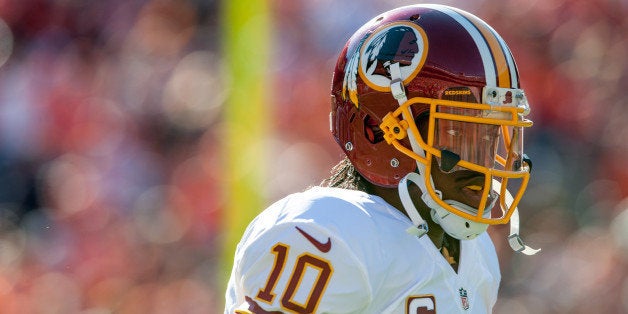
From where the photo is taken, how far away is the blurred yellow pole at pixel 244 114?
131 inches

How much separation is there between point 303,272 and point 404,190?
269 millimetres

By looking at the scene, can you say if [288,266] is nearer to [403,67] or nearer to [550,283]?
Answer: [403,67]

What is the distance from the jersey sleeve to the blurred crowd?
6.25 ft

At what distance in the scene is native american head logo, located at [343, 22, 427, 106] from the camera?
149cm

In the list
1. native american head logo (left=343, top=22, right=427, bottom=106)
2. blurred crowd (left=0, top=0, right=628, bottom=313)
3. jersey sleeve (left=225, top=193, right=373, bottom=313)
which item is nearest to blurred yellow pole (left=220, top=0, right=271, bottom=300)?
blurred crowd (left=0, top=0, right=628, bottom=313)

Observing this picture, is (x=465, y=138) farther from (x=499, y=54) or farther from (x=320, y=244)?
(x=320, y=244)

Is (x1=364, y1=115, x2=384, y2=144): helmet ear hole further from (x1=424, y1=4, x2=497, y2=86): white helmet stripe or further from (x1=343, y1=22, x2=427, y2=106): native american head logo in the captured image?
(x1=424, y1=4, x2=497, y2=86): white helmet stripe

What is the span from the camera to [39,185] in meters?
3.40

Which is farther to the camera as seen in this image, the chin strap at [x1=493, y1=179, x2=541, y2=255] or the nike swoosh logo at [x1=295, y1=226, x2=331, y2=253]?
the chin strap at [x1=493, y1=179, x2=541, y2=255]

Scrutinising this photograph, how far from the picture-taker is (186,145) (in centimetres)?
349

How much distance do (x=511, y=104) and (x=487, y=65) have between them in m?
0.08

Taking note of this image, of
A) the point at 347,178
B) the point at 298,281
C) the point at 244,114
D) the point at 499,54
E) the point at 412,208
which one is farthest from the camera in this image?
the point at 244,114

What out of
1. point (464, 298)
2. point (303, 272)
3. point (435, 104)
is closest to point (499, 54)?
point (435, 104)

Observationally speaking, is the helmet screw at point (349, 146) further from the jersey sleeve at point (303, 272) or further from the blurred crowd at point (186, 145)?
the blurred crowd at point (186, 145)
